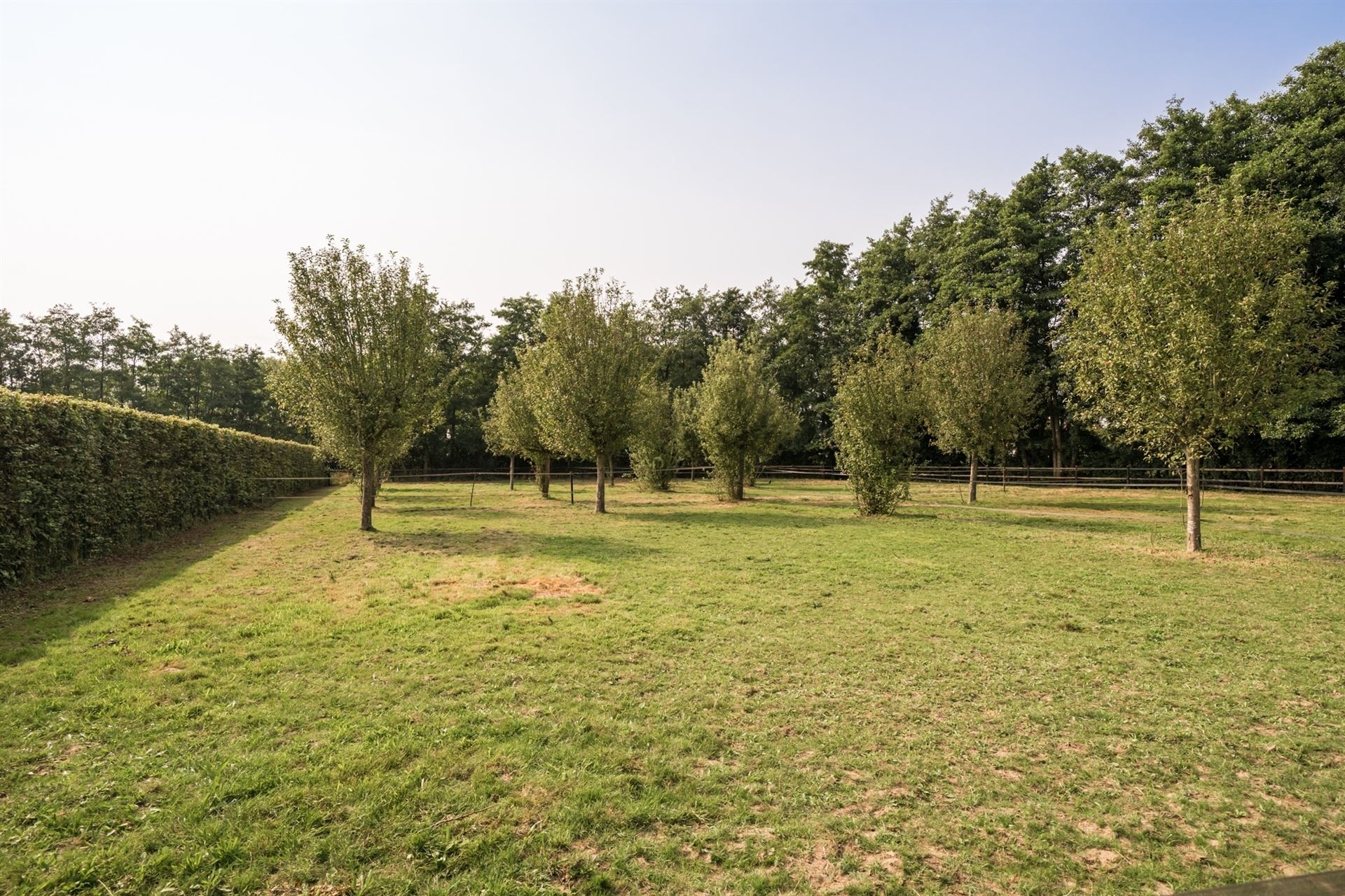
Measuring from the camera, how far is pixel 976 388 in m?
26.0

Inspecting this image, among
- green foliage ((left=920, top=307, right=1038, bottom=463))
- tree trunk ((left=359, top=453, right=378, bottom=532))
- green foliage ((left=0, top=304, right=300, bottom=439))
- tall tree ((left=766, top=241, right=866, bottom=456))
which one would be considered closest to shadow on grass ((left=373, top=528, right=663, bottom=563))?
tree trunk ((left=359, top=453, right=378, bottom=532))

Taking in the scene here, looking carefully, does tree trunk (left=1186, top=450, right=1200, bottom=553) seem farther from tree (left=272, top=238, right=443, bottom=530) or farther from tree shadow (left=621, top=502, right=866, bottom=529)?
tree (left=272, top=238, right=443, bottom=530)

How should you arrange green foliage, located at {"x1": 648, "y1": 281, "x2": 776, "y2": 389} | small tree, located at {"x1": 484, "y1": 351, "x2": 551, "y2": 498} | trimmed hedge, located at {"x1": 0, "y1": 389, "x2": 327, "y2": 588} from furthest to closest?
green foliage, located at {"x1": 648, "y1": 281, "x2": 776, "y2": 389} → small tree, located at {"x1": 484, "y1": 351, "x2": 551, "y2": 498} → trimmed hedge, located at {"x1": 0, "y1": 389, "x2": 327, "y2": 588}

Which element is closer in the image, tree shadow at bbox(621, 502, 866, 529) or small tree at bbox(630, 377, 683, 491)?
tree shadow at bbox(621, 502, 866, 529)

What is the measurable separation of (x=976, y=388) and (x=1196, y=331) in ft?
45.0

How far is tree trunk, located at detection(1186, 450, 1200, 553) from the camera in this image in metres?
13.1

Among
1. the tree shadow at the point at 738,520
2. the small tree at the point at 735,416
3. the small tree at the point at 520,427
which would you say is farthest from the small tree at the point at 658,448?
the tree shadow at the point at 738,520

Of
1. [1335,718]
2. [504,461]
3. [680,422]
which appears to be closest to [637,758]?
[1335,718]

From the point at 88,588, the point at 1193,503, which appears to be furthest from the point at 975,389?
the point at 88,588

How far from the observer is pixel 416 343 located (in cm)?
1848

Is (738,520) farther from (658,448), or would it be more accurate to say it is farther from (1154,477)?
(1154,477)

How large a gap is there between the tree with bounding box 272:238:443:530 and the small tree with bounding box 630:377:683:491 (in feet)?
43.0

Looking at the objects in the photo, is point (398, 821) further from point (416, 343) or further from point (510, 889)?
point (416, 343)

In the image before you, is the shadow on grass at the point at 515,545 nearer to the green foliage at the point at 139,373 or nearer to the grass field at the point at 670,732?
the grass field at the point at 670,732
